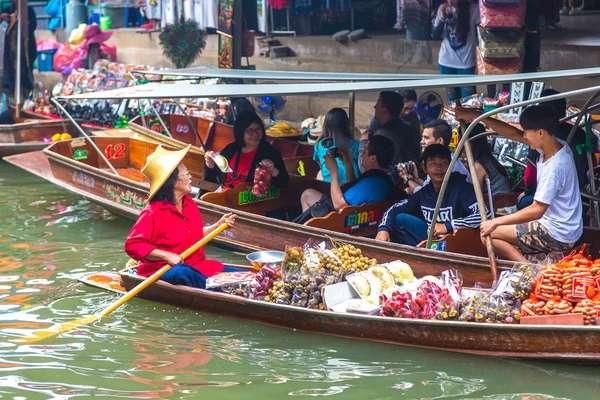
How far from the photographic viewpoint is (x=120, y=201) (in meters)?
8.59

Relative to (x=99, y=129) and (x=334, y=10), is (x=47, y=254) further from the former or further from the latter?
(x=334, y=10)

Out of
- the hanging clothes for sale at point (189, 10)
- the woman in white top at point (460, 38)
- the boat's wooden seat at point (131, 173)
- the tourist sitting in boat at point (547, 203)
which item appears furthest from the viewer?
the hanging clothes for sale at point (189, 10)

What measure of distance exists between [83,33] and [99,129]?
4142 mm

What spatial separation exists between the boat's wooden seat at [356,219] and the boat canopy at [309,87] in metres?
0.97

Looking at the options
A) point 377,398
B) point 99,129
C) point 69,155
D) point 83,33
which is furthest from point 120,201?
point 83,33

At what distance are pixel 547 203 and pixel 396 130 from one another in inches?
101

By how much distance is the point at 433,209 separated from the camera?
6.26m

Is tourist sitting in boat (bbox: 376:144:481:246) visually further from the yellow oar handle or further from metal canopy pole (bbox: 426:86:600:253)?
the yellow oar handle

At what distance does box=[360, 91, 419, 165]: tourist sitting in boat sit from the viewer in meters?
7.68

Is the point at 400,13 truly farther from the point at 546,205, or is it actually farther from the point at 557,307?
the point at 557,307

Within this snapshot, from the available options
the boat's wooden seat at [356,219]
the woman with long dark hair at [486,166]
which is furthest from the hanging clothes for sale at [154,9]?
the woman with long dark hair at [486,166]

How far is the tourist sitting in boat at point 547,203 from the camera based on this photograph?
5.30 m

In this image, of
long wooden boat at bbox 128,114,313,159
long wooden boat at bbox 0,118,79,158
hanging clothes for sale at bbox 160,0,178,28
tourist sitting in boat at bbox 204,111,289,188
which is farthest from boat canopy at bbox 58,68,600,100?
hanging clothes for sale at bbox 160,0,178,28

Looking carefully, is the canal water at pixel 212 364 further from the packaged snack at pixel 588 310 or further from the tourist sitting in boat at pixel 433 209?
the tourist sitting in boat at pixel 433 209
